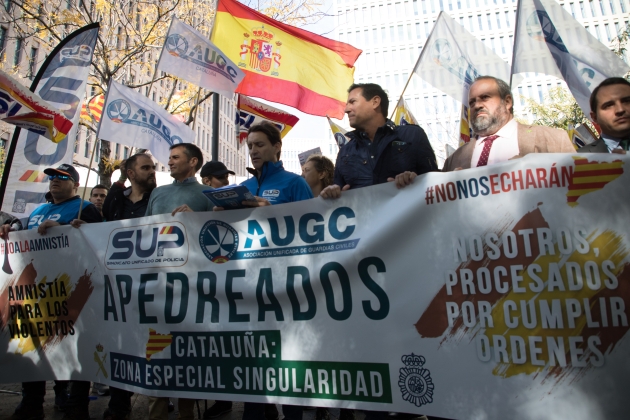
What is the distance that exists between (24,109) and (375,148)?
315 cm

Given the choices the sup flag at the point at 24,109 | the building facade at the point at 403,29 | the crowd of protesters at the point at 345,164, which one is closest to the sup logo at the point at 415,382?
the crowd of protesters at the point at 345,164

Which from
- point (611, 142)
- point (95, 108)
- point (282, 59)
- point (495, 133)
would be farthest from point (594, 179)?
point (95, 108)

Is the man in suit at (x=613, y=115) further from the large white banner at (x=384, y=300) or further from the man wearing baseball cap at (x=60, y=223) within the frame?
the man wearing baseball cap at (x=60, y=223)

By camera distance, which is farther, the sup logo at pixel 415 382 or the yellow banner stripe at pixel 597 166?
the sup logo at pixel 415 382

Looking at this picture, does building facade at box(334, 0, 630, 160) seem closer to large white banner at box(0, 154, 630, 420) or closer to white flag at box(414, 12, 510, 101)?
white flag at box(414, 12, 510, 101)

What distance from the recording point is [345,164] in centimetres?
321

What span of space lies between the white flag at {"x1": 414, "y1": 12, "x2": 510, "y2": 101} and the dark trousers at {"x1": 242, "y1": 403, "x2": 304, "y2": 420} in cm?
505

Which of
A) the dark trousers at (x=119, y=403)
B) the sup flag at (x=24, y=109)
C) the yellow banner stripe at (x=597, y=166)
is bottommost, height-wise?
the dark trousers at (x=119, y=403)

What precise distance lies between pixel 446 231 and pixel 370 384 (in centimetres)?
90

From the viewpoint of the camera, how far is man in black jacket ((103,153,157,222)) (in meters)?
4.09

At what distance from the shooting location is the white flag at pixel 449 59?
6445mm

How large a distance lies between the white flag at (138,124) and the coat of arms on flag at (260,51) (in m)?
1.45

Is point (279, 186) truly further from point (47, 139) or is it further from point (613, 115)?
point (47, 139)

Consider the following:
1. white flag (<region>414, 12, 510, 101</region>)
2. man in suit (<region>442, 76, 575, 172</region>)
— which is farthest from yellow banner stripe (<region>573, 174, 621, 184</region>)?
white flag (<region>414, 12, 510, 101</region>)
